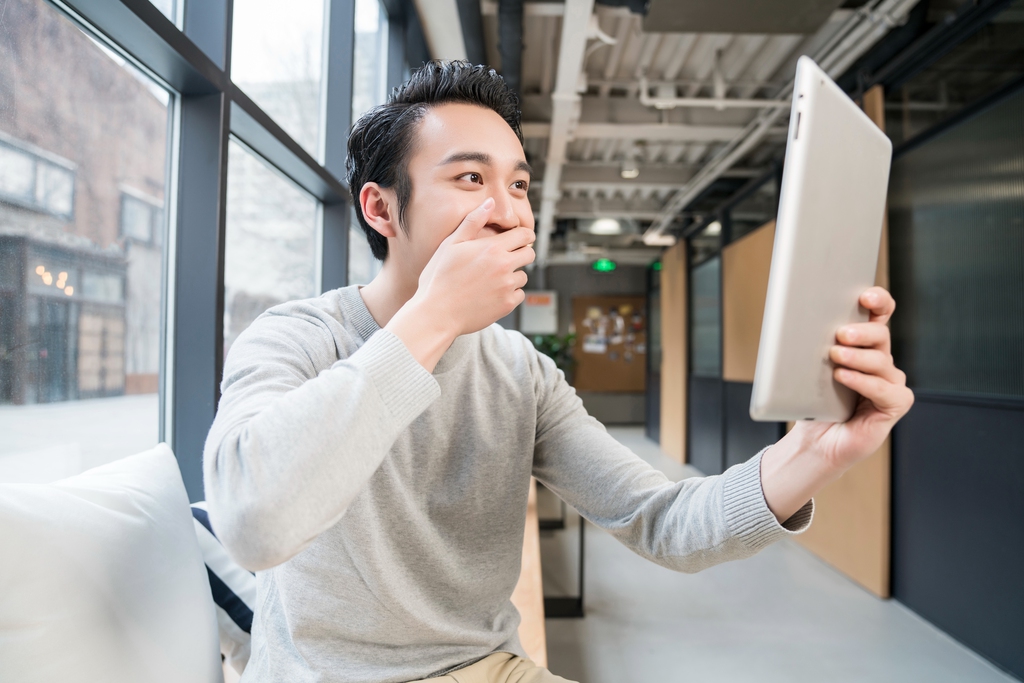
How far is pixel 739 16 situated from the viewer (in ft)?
9.45

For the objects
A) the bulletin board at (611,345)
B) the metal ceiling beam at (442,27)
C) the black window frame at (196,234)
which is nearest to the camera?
the black window frame at (196,234)

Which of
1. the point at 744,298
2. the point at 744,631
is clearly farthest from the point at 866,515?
the point at 744,298

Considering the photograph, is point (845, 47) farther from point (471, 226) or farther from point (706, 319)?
point (471, 226)

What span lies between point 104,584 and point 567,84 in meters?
3.53

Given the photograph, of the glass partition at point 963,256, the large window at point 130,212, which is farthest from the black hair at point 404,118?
the glass partition at point 963,256

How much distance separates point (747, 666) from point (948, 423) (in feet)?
4.61

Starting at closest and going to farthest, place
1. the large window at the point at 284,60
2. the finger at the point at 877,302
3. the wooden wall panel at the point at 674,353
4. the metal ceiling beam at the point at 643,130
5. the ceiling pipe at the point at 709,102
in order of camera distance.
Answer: the finger at the point at 877,302
the large window at the point at 284,60
the ceiling pipe at the point at 709,102
the metal ceiling beam at the point at 643,130
the wooden wall panel at the point at 674,353

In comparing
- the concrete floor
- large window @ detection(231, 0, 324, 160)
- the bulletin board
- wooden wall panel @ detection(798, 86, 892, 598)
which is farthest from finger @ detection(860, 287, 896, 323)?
the bulletin board

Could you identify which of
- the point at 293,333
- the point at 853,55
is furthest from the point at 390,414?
the point at 853,55

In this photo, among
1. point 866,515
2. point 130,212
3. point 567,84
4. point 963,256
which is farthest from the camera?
point 567,84

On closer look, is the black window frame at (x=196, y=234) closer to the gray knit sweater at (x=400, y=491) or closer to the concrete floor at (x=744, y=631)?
the gray knit sweater at (x=400, y=491)

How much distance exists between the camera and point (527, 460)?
3.51ft

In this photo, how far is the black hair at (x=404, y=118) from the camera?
1.04 meters

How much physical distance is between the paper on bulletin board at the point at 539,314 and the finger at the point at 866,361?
10.4 m
